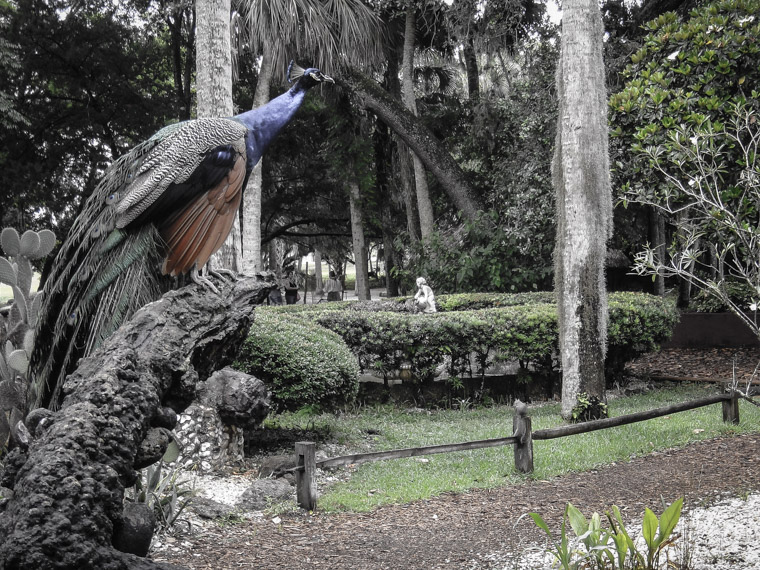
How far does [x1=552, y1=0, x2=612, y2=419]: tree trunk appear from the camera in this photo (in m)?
7.02

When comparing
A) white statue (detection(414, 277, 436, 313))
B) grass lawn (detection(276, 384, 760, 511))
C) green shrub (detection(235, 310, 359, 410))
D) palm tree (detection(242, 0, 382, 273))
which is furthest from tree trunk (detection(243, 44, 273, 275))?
green shrub (detection(235, 310, 359, 410))

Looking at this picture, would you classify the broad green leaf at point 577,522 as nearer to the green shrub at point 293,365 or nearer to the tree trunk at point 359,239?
the green shrub at point 293,365

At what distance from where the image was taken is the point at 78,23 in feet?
51.0

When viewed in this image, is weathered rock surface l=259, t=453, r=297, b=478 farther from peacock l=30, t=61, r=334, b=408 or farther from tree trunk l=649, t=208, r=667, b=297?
tree trunk l=649, t=208, r=667, b=297

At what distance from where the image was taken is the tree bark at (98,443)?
2012 millimetres

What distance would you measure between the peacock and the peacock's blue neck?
34 mm

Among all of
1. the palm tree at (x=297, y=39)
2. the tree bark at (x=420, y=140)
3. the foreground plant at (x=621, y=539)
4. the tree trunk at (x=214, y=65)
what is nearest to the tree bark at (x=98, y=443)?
the foreground plant at (x=621, y=539)

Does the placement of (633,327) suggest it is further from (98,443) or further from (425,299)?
(98,443)

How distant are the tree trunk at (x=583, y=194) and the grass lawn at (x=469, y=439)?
81cm

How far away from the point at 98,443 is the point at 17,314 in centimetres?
291

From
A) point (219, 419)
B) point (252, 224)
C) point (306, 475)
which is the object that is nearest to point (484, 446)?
point (306, 475)

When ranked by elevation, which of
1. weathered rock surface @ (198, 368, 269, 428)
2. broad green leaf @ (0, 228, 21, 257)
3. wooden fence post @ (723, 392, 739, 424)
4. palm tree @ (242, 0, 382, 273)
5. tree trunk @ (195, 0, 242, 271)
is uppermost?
palm tree @ (242, 0, 382, 273)

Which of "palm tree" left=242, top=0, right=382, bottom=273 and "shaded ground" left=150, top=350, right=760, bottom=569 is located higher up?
"palm tree" left=242, top=0, right=382, bottom=273

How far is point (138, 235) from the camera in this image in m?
3.63
